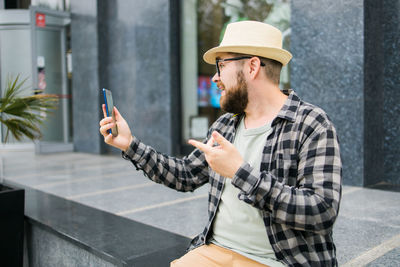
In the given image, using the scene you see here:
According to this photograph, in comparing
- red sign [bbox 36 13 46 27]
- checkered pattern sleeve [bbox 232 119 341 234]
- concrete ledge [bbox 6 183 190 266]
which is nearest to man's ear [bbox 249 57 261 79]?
checkered pattern sleeve [bbox 232 119 341 234]

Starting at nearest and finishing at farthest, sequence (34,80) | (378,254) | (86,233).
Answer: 1. (378,254)
2. (86,233)
3. (34,80)

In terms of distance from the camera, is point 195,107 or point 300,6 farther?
point 195,107

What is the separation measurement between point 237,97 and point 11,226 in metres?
2.22

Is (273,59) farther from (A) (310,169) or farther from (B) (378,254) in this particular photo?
(B) (378,254)

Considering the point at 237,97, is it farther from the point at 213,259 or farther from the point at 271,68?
the point at 213,259

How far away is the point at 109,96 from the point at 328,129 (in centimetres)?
103

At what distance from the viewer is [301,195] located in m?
1.42

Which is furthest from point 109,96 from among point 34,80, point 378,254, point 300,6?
point 34,80

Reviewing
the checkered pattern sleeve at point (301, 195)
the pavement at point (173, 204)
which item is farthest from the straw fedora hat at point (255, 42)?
the pavement at point (173, 204)

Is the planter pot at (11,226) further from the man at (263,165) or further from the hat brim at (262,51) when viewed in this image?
the hat brim at (262,51)

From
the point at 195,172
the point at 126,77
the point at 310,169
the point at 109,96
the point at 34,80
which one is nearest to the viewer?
the point at 310,169

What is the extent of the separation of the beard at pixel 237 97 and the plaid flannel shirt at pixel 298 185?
0.19 m

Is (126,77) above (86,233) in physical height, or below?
above

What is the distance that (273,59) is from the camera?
1744 mm
